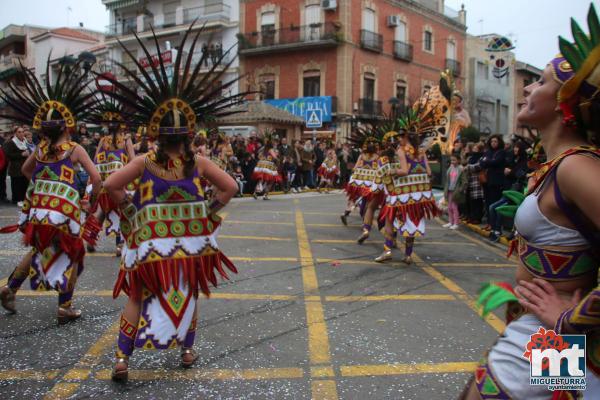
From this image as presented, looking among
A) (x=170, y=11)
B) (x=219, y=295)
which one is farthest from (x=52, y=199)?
(x=170, y=11)

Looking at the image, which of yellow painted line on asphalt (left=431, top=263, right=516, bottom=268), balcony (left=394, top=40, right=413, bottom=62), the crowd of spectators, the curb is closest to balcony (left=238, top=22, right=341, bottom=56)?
balcony (left=394, top=40, right=413, bottom=62)

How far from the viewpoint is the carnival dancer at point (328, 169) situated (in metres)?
18.9

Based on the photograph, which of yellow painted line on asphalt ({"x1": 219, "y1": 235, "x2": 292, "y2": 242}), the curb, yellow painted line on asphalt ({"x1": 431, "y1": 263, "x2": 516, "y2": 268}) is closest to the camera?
yellow painted line on asphalt ({"x1": 431, "y1": 263, "x2": 516, "y2": 268})

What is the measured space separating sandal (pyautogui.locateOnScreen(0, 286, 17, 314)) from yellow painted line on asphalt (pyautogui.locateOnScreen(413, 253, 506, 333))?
411 centimetres

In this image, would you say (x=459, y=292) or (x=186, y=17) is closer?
(x=459, y=292)

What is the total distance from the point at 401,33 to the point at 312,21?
7.21 meters

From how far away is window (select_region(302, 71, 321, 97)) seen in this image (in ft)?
107

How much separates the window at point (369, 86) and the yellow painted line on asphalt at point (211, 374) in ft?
101

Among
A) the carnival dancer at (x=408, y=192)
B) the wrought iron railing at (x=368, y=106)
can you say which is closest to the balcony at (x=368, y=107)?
the wrought iron railing at (x=368, y=106)

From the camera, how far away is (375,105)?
33219mm

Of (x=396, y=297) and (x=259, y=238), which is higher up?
(x=259, y=238)

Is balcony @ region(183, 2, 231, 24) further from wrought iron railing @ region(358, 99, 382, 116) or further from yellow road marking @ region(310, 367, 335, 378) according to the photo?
yellow road marking @ region(310, 367, 335, 378)

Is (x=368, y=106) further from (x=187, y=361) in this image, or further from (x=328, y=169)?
(x=187, y=361)

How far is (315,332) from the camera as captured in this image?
4.41 metres
